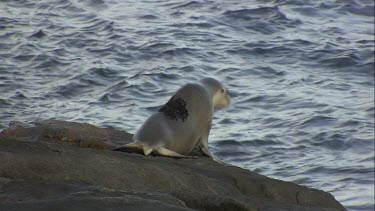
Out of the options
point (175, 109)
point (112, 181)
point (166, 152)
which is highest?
point (112, 181)

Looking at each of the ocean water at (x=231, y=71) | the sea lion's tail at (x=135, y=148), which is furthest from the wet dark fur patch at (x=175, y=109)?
the ocean water at (x=231, y=71)

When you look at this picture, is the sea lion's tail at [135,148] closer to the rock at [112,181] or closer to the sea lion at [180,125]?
the sea lion at [180,125]

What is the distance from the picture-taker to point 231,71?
1617 cm

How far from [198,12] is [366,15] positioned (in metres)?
4.17

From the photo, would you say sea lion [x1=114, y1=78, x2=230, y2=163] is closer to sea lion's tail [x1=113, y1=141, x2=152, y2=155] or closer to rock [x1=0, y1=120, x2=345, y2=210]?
sea lion's tail [x1=113, y1=141, x2=152, y2=155]

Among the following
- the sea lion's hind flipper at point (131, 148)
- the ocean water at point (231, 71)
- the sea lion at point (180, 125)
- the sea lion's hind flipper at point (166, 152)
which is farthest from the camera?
the ocean water at point (231, 71)

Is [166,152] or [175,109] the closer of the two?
[166,152]

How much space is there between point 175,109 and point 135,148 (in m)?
0.82

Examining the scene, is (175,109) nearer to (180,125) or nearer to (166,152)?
(180,125)

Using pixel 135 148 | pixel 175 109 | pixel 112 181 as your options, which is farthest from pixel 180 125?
pixel 112 181

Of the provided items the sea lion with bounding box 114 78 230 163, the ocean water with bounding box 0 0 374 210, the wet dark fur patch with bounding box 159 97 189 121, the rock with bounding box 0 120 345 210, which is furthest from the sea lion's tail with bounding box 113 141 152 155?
the ocean water with bounding box 0 0 374 210

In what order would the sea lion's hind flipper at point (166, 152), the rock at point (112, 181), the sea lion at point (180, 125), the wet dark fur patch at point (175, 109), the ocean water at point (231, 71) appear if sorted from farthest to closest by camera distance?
the ocean water at point (231, 71) → the wet dark fur patch at point (175, 109) → the sea lion at point (180, 125) → the sea lion's hind flipper at point (166, 152) → the rock at point (112, 181)

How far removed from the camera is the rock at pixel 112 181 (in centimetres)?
418

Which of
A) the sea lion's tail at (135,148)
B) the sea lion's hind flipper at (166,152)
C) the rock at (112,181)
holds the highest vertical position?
the rock at (112,181)
